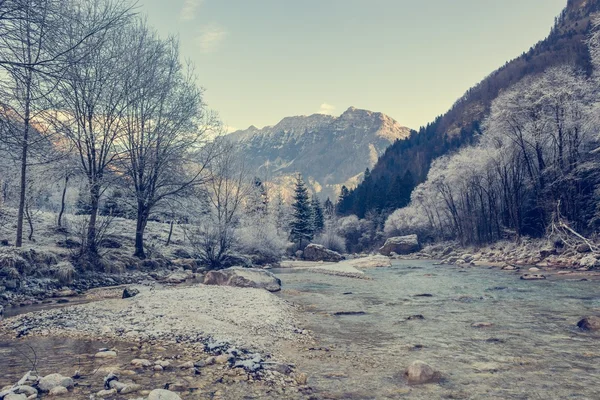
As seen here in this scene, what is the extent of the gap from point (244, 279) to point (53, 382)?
400 inches

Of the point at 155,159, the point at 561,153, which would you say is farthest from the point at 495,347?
the point at 561,153

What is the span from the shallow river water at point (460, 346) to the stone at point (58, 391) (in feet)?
9.64

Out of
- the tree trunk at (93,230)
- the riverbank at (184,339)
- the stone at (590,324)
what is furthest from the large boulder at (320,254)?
the stone at (590,324)

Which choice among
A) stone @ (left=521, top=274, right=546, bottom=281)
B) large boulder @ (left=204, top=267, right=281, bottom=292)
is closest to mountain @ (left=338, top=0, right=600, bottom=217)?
stone @ (left=521, top=274, right=546, bottom=281)

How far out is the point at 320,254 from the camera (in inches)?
1640

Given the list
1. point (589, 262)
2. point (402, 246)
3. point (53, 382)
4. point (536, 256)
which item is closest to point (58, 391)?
point (53, 382)

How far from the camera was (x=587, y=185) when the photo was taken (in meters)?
25.5

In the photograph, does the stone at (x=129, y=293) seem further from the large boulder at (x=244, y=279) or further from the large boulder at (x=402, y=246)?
the large boulder at (x=402, y=246)

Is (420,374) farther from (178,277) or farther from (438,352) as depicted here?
(178,277)

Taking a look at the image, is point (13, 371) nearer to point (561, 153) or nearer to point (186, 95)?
point (186, 95)

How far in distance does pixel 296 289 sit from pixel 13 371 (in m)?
11.1

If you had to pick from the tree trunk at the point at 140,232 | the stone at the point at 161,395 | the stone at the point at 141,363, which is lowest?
the stone at the point at 141,363

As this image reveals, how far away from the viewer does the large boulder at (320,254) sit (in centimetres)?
4122

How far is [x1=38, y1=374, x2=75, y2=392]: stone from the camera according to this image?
4020mm
